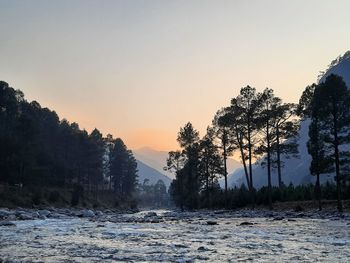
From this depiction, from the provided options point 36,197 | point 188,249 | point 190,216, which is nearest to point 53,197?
point 36,197

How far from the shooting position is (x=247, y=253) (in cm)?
1341

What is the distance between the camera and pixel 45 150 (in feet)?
302

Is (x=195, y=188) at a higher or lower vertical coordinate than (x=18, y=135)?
lower

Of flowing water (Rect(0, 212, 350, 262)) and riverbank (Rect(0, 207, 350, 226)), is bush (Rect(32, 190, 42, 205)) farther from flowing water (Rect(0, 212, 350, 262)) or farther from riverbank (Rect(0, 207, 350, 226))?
flowing water (Rect(0, 212, 350, 262))

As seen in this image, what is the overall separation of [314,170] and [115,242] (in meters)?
29.5

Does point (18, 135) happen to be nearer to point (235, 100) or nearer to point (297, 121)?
point (235, 100)

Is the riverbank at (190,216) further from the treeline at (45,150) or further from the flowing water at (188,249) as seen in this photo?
the treeline at (45,150)

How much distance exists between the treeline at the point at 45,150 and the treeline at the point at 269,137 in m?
24.6

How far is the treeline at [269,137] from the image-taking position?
38406mm

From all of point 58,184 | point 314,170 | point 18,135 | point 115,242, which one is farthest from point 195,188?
point 115,242

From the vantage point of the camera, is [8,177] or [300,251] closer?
[300,251]

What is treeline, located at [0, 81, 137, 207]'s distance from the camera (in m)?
72.6

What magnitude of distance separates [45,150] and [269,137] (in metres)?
57.6

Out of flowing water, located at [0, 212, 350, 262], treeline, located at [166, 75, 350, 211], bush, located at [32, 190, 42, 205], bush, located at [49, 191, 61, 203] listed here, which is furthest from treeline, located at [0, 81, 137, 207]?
flowing water, located at [0, 212, 350, 262]
